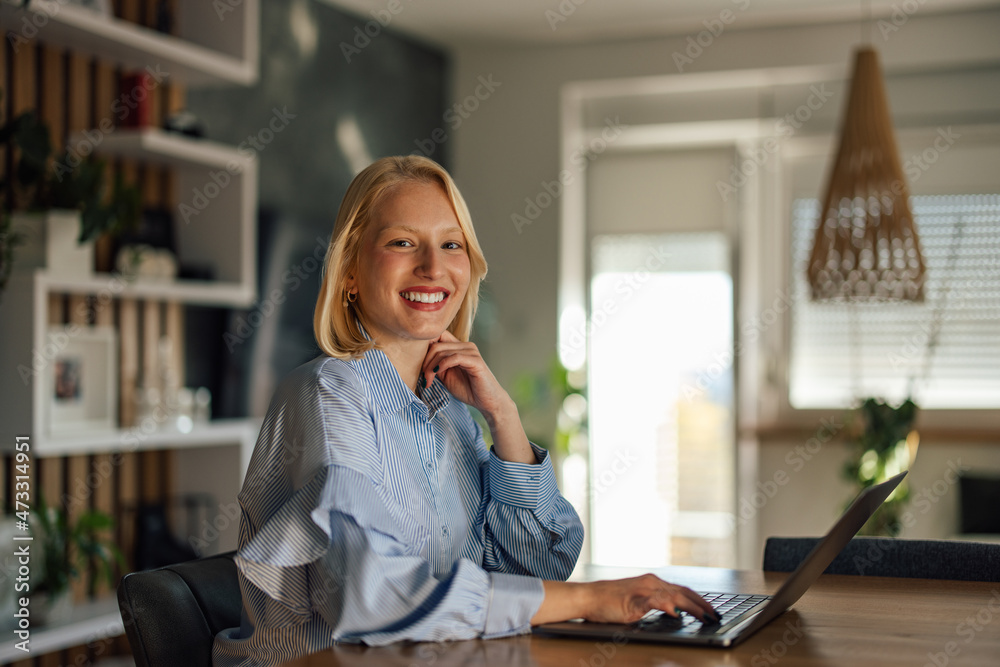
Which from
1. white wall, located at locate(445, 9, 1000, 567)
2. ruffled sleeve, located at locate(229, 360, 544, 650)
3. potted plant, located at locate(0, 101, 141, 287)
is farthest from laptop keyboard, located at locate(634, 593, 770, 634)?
white wall, located at locate(445, 9, 1000, 567)

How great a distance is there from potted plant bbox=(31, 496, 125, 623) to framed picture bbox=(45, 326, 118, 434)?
29 centimetres

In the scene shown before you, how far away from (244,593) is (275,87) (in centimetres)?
313

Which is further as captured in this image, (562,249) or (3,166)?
(562,249)

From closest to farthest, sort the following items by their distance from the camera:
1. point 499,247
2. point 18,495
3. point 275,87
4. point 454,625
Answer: point 454,625
point 18,495
point 275,87
point 499,247

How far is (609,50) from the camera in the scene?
4.97 metres

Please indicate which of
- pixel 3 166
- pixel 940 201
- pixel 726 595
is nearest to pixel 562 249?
pixel 940 201

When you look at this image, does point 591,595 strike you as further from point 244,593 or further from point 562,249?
point 562,249

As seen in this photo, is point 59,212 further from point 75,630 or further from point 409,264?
point 409,264

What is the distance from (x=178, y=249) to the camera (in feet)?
11.4

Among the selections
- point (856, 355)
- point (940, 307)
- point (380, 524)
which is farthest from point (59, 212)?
point (940, 307)

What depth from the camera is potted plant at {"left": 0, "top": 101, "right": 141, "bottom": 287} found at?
2.65 metres

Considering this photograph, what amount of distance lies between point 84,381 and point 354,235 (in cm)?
193

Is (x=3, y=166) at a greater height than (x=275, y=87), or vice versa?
(x=275, y=87)

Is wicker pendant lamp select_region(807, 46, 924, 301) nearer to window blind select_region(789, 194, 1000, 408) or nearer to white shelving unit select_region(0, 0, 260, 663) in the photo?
window blind select_region(789, 194, 1000, 408)
